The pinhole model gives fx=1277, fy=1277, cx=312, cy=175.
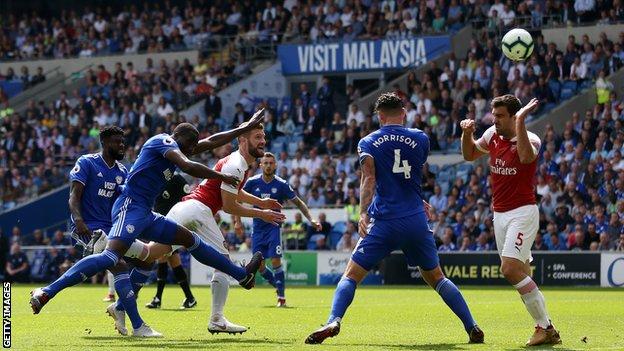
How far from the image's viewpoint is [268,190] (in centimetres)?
2292

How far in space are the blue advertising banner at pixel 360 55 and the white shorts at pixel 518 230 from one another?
2646 centimetres

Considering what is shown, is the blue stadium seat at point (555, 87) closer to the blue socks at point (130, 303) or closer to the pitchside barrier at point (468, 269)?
the pitchside barrier at point (468, 269)

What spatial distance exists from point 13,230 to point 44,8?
18.4 m

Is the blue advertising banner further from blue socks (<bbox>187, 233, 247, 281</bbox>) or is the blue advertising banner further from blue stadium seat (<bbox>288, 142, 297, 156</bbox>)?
blue socks (<bbox>187, 233, 247, 281</bbox>)

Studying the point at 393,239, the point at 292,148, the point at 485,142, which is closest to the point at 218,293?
the point at 393,239

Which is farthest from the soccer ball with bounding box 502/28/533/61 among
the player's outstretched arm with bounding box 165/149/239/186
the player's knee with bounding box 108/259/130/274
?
the player's outstretched arm with bounding box 165/149/239/186

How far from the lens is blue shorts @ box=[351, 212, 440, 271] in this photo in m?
12.9

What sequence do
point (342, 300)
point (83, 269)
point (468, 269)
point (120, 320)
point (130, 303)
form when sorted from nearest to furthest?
point (342, 300)
point (83, 269)
point (130, 303)
point (120, 320)
point (468, 269)

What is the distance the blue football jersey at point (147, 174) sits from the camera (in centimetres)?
1376

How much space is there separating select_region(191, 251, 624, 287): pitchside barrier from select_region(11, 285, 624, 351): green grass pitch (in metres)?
2.21

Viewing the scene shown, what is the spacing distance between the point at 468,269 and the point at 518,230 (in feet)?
57.1

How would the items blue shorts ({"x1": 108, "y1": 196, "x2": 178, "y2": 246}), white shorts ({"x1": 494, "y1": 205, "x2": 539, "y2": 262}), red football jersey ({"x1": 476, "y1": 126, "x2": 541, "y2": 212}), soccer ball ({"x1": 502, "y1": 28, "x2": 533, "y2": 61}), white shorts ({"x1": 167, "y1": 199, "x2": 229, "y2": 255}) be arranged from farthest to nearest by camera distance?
soccer ball ({"x1": 502, "y1": 28, "x2": 533, "y2": 61}) < white shorts ({"x1": 167, "y1": 199, "x2": 229, "y2": 255}) < blue shorts ({"x1": 108, "y1": 196, "x2": 178, "y2": 246}) < red football jersey ({"x1": 476, "y1": 126, "x2": 541, "y2": 212}) < white shorts ({"x1": 494, "y1": 205, "x2": 539, "y2": 262})

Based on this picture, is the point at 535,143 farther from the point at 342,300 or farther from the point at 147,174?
the point at 147,174
